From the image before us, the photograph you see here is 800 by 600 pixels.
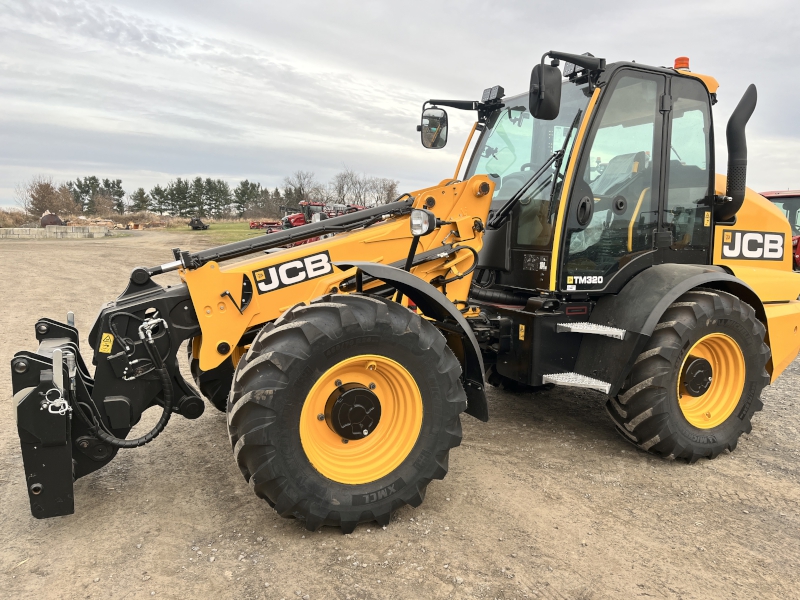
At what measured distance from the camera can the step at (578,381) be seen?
4.15 m

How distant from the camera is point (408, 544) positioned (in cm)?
323

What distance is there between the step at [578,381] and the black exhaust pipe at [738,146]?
6.37 feet

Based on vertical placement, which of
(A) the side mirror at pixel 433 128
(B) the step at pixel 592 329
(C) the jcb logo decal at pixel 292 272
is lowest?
(B) the step at pixel 592 329

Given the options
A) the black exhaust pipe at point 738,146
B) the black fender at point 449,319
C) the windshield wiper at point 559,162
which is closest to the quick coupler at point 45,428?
the black fender at point 449,319

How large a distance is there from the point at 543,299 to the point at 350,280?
1.45m

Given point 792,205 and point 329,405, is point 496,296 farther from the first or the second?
point 792,205

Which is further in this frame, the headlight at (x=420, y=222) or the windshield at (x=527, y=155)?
the windshield at (x=527, y=155)

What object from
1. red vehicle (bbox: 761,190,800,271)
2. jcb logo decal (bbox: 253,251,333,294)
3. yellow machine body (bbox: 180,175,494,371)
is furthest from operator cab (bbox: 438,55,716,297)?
red vehicle (bbox: 761,190,800,271)

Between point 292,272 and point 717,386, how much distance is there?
3454mm

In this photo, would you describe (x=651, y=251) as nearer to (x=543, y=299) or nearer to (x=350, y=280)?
(x=543, y=299)

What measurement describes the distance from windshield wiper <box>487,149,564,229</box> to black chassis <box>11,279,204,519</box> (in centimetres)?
233

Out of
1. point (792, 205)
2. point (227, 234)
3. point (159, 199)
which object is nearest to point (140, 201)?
point (159, 199)

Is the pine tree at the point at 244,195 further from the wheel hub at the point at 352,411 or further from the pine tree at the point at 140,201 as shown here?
the wheel hub at the point at 352,411

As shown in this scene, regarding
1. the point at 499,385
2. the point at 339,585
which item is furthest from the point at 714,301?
the point at 339,585
